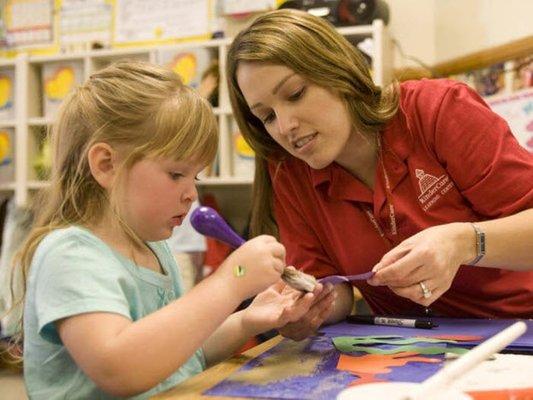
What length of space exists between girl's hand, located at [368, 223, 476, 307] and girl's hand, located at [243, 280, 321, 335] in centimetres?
11

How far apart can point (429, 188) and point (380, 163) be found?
0.32 feet

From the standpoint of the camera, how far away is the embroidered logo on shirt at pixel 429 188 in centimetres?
107

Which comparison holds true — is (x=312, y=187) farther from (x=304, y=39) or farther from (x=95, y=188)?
(x=95, y=188)

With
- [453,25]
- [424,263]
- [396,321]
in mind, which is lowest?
[396,321]

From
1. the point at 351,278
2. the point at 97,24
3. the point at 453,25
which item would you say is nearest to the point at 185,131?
the point at 351,278

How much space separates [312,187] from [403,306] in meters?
0.28

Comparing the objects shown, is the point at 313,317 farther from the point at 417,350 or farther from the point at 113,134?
the point at 113,134

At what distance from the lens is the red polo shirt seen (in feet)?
3.37

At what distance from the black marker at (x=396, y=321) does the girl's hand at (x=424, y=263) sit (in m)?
0.08

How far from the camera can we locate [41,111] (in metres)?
2.74

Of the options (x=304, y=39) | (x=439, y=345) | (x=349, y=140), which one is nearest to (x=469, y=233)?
(x=439, y=345)

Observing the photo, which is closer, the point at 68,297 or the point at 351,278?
the point at 68,297

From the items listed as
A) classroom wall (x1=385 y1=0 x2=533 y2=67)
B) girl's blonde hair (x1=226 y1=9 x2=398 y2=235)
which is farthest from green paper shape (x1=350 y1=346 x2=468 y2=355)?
classroom wall (x1=385 y1=0 x2=533 y2=67)

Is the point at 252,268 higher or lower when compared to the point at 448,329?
higher
